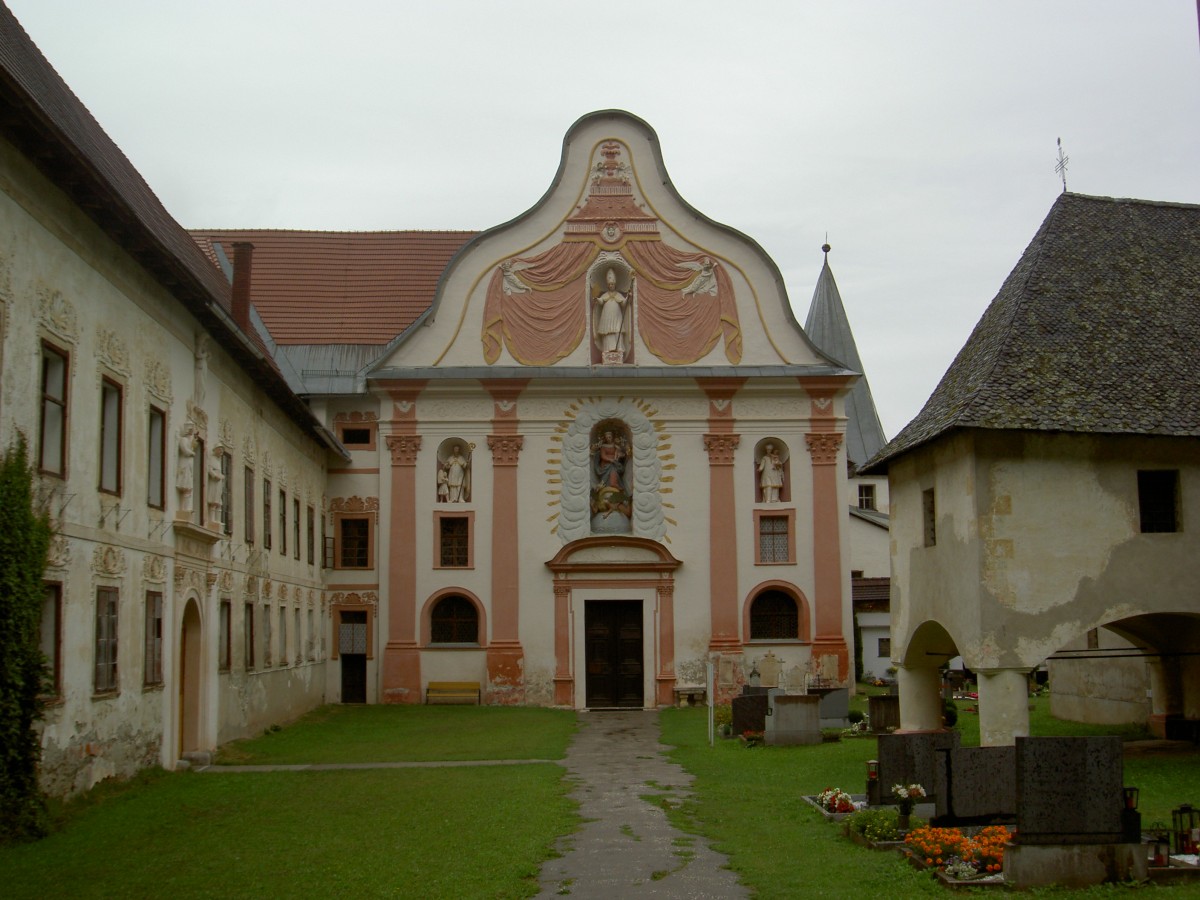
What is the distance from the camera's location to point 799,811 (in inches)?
642

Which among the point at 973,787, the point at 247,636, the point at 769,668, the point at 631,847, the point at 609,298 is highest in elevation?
the point at 609,298

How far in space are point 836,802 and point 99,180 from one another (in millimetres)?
11162

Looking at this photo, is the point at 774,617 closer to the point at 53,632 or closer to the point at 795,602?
the point at 795,602

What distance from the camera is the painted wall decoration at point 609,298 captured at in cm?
3834

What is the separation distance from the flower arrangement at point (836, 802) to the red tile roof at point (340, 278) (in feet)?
87.1

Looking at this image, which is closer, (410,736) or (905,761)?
(905,761)

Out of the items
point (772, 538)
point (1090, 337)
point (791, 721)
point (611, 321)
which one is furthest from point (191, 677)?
point (772, 538)

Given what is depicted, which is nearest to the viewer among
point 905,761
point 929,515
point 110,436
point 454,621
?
Answer: point 905,761

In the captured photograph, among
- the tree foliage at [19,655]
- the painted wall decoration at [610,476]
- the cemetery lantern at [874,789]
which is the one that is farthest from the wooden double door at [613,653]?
the tree foliage at [19,655]

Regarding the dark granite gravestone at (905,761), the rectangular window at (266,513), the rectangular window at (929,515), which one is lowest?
the dark granite gravestone at (905,761)

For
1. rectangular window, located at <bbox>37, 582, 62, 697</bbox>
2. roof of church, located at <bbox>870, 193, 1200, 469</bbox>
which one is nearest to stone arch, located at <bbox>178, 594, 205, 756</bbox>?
rectangular window, located at <bbox>37, 582, 62, 697</bbox>

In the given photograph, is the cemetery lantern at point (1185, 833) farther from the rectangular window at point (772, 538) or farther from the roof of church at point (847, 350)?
the roof of church at point (847, 350)

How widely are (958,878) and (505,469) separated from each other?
27.1 metres

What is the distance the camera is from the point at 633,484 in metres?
38.2
